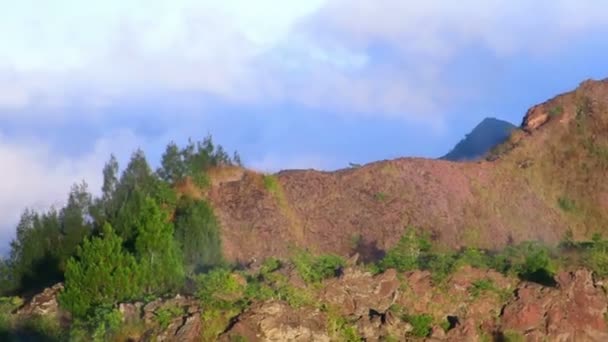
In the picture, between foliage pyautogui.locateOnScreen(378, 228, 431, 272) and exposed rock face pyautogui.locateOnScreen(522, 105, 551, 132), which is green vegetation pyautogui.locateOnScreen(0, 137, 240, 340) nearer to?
foliage pyautogui.locateOnScreen(378, 228, 431, 272)

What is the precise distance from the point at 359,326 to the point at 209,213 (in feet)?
20.7

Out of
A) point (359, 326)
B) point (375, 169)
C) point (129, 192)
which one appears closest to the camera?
point (359, 326)

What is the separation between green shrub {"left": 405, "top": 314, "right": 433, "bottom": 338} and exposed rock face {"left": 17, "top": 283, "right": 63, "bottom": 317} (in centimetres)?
636

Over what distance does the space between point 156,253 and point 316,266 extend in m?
2.93

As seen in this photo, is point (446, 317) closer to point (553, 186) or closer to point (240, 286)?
point (240, 286)

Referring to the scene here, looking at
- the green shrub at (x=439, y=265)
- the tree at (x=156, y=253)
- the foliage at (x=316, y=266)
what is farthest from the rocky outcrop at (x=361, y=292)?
the tree at (x=156, y=253)

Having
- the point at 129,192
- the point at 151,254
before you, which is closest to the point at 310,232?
the point at 129,192

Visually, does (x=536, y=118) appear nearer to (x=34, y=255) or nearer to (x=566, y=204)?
(x=566, y=204)

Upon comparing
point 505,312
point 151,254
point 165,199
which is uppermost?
point 165,199

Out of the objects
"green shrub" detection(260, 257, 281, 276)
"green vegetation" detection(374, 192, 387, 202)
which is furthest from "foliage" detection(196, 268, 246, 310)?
"green vegetation" detection(374, 192, 387, 202)

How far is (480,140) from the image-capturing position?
114 feet

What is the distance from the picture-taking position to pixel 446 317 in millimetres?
21219

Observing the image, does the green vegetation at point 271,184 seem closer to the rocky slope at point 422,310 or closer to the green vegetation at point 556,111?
the rocky slope at point 422,310

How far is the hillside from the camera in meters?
26.6
